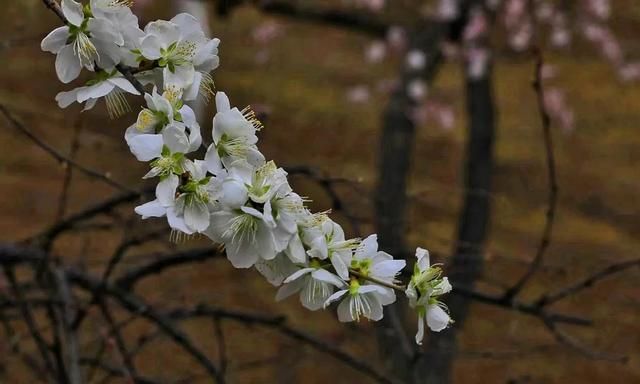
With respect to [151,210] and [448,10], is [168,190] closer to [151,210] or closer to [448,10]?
[151,210]

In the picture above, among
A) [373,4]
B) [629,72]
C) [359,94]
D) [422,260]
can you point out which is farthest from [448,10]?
[629,72]

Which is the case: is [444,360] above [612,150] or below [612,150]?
above

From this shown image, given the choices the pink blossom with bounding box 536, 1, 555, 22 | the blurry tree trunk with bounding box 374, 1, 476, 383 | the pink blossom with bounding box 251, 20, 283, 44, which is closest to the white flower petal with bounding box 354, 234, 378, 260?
the blurry tree trunk with bounding box 374, 1, 476, 383

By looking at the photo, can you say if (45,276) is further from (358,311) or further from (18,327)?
(18,327)

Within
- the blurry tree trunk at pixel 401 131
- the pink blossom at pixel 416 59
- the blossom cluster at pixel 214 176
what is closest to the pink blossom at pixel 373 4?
the blurry tree trunk at pixel 401 131

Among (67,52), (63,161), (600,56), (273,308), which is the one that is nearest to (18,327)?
(273,308)

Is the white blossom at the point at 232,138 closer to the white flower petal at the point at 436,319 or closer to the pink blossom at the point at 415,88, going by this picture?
the white flower petal at the point at 436,319

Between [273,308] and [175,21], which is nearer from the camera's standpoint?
[175,21]
